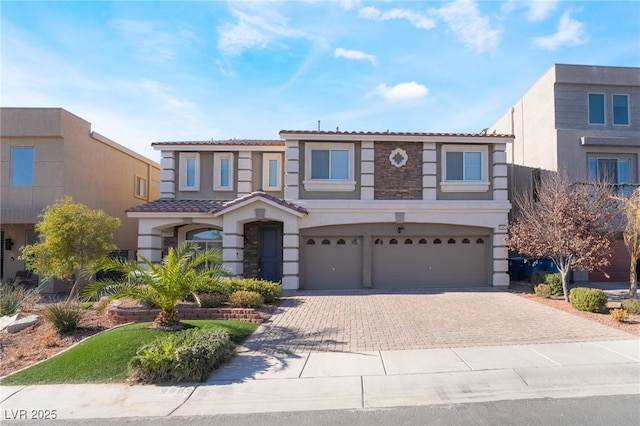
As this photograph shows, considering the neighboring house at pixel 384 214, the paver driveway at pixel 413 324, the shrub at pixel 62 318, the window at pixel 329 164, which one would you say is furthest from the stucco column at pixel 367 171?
the shrub at pixel 62 318

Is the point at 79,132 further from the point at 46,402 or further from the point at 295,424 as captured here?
the point at 295,424

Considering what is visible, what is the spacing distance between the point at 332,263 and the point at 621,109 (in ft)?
46.9

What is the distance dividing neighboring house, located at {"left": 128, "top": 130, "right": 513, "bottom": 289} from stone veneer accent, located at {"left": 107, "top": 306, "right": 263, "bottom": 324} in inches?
192

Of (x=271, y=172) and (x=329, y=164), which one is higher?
(x=329, y=164)

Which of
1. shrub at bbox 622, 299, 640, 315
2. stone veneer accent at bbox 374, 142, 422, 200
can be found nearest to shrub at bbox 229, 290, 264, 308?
stone veneer accent at bbox 374, 142, 422, 200

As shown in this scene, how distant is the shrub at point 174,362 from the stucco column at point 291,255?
8217 mm

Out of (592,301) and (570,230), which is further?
(570,230)

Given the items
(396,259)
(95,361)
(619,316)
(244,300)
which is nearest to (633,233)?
(619,316)

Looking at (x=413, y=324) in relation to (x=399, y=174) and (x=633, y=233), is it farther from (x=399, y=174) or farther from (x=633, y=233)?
(x=633, y=233)

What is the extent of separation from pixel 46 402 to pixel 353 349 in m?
5.01

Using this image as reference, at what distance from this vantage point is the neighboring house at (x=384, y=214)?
1546cm

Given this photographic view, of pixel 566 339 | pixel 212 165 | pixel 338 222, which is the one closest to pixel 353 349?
pixel 566 339

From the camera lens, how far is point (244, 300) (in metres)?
11.0

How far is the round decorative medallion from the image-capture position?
15797 millimetres
